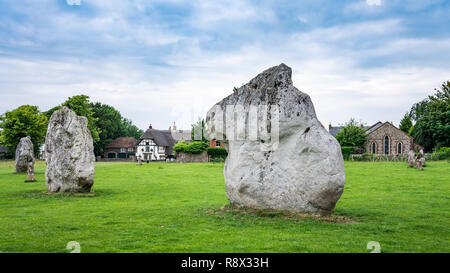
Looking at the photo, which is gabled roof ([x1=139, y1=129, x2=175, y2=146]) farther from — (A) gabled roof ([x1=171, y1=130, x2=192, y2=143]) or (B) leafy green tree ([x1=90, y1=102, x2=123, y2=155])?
(A) gabled roof ([x1=171, y1=130, x2=192, y2=143])

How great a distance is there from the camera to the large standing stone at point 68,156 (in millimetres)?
19438

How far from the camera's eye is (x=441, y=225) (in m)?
11.8

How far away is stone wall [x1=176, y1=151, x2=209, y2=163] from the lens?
72.1 metres

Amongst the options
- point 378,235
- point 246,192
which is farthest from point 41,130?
point 378,235

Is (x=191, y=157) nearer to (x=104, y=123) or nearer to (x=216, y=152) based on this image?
(x=216, y=152)

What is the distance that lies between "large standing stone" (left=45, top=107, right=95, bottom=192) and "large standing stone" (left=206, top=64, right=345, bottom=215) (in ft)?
29.9

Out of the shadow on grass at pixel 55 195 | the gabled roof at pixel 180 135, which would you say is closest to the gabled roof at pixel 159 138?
the gabled roof at pixel 180 135

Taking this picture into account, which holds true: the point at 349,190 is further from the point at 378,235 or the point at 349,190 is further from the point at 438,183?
the point at 378,235

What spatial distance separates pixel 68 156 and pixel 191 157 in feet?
175

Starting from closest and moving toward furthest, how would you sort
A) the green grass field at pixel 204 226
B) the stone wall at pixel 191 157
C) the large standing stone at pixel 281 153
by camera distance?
the green grass field at pixel 204 226 → the large standing stone at pixel 281 153 → the stone wall at pixel 191 157

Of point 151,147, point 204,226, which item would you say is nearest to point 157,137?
point 151,147

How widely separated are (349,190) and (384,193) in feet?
6.32

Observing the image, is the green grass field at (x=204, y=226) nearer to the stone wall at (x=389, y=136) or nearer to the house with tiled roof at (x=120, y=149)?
the stone wall at (x=389, y=136)

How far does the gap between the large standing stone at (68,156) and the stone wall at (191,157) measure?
51.9 meters
